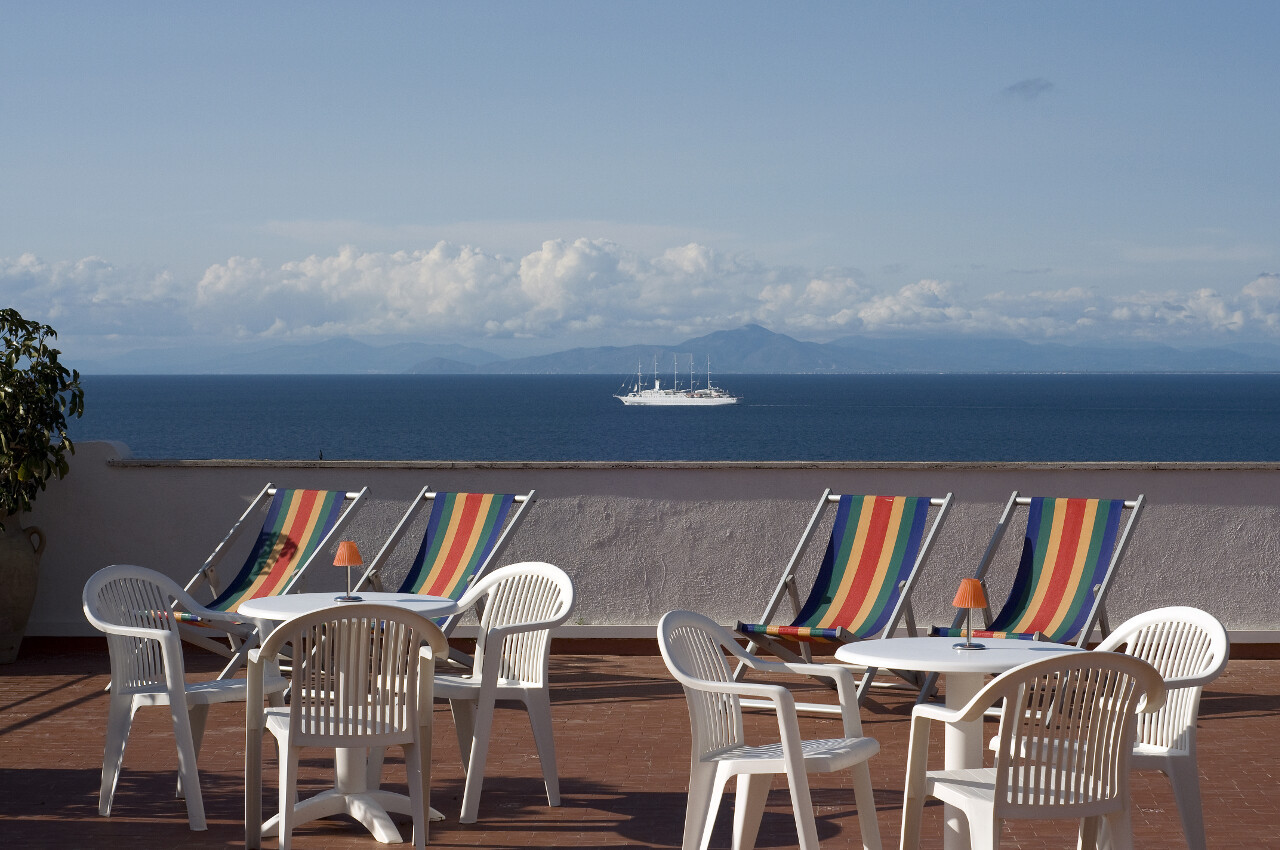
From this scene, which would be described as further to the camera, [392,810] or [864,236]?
[864,236]

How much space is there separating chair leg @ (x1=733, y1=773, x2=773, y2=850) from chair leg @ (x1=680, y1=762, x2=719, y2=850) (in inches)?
4.8

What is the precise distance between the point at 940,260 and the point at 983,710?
58.1m

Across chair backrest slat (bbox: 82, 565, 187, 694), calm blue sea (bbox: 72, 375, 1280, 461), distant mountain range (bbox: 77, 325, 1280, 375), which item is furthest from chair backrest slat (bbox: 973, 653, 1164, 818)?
distant mountain range (bbox: 77, 325, 1280, 375)

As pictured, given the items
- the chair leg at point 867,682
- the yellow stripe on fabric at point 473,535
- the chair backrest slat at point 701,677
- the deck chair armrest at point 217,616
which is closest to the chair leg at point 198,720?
the deck chair armrest at point 217,616

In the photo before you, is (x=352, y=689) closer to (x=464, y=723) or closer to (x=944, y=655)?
(x=464, y=723)

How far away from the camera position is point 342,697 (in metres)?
3.46

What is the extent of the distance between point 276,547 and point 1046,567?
147 inches

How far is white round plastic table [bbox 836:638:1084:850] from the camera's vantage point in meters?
3.27

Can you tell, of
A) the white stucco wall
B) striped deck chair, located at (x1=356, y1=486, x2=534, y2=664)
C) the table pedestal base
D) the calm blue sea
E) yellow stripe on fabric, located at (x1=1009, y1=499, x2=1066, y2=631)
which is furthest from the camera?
the calm blue sea

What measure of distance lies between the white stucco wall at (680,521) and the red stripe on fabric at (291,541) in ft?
1.31

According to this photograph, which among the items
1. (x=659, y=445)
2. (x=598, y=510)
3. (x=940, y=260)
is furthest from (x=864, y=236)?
(x=598, y=510)

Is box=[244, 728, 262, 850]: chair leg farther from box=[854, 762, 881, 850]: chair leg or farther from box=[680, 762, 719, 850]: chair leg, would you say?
box=[854, 762, 881, 850]: chair leg

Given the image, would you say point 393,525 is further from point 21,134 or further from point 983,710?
point 21,134

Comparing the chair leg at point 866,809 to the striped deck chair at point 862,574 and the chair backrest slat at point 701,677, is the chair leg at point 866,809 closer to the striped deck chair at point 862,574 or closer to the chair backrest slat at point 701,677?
the chair backrest slat at point 701,677
